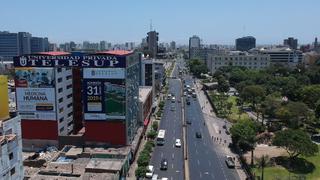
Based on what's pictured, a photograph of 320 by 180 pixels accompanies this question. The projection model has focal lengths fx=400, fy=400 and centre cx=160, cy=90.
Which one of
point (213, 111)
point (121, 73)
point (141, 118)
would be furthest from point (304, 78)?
point (121, 73)

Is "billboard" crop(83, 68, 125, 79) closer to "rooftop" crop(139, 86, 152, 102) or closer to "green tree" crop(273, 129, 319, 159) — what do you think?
"rooftop" crop(139, 86, 152, 102)

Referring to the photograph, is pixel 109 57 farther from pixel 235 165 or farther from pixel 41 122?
pixel 235 165

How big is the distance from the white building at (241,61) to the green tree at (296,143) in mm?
105408

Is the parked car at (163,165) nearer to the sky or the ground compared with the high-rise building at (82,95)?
nearer to the ground

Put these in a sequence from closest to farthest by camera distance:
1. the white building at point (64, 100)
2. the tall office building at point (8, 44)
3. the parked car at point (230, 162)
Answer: the parked car at point (230, 162) → the white building at point (64, 100) → the tall office building at point (8, 44)

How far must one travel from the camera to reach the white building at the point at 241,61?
152 meters

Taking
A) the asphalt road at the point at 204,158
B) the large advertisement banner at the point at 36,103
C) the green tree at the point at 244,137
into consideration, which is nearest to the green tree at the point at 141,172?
the asphalt road at the point at 204,158

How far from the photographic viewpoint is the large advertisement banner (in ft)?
171

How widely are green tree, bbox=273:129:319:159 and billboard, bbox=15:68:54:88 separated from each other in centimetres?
2962

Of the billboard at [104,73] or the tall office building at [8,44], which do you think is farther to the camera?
the tall office building at [8,44]

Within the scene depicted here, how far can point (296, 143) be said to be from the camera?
4594cm

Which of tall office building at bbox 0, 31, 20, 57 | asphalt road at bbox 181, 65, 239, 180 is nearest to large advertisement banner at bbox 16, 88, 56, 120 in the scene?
asphalt road at bbox 181, 65, 239, 180

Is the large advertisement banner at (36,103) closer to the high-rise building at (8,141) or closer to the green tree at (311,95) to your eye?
the high-rise building at (8,141)

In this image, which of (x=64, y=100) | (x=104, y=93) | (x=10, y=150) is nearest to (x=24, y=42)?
(x=64, y=100)
